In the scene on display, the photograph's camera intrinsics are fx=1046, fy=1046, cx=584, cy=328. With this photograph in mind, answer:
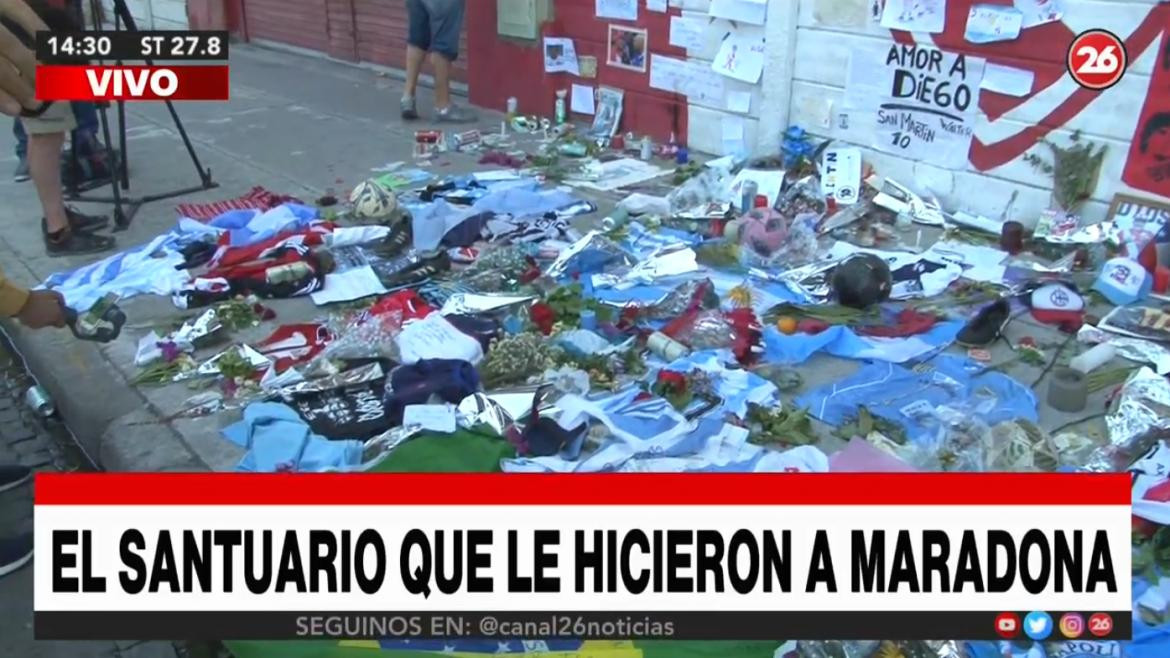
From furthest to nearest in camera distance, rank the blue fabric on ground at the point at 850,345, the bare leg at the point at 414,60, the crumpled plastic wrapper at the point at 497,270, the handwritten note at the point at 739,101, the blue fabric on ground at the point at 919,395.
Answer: the bare leg at the point at 414,60 → the handwritten note at the point at 739,101 → the crumpled plastic wrapper at the point at 497,270 → the blue fabric on ground at the point at 850,345 → the blue fabric on ground at the point at 919,395

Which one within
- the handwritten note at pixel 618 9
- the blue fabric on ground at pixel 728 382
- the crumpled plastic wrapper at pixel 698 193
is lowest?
the blue fabric on ground at pixel 728 382

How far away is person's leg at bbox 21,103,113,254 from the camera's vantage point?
17.5 ft

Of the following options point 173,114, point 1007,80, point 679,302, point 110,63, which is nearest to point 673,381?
point 679,302

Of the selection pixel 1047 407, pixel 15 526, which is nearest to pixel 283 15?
pixel 15 526

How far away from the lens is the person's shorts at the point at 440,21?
7.89 meters

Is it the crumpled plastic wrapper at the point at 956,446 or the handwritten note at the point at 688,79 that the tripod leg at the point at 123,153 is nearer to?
the handwritten note at the point at 688,79

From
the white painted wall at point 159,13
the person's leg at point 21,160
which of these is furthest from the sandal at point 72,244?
the white painted wall at point 159,13

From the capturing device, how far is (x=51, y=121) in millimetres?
5309

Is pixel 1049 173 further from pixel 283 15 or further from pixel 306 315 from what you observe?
pixel 283 15

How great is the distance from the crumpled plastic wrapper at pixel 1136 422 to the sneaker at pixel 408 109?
5.93m

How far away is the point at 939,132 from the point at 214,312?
12.9 ft

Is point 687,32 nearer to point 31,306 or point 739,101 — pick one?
point 739,101

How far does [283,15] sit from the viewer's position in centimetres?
1193

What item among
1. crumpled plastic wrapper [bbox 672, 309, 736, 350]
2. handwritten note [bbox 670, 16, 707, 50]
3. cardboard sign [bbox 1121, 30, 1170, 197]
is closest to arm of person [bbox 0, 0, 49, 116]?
crumpled plastic wrapper [bbox 672, 309, 736, 350]
